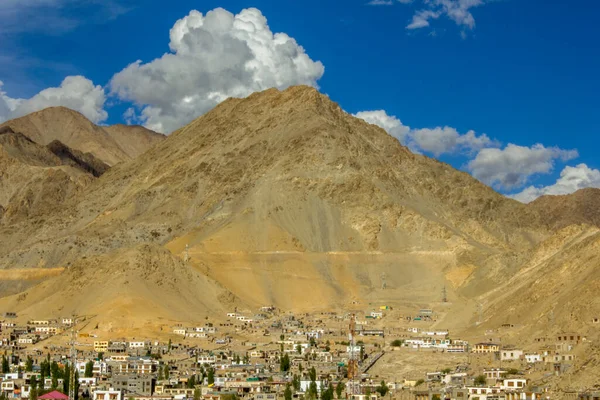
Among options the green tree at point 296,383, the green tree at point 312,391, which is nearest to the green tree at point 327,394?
the green tree at point 312,391

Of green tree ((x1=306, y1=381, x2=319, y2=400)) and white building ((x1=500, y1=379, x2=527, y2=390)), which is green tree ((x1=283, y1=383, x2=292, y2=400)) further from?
white building ((x1=500, y1=379, x2=527, y2=390))

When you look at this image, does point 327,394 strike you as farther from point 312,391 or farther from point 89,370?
point 89,370

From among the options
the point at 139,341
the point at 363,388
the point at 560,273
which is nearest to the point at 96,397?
the point at 363,388

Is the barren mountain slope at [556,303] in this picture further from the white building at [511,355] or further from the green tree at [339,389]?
the green tree at [339,389]

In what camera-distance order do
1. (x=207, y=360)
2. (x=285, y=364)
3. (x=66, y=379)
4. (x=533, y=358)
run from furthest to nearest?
(x=207, y=360) < (x=285, y=364) < (x=533, y=358) < (x=66, y=379)

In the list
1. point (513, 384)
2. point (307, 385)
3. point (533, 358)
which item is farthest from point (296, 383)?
point (533, 358)

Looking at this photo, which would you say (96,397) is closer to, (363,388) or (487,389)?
(363,388)

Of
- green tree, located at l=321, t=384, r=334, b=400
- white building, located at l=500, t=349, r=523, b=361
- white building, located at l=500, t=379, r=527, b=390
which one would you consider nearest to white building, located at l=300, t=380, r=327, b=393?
green tree, located at l=321, t=384, r=334, b=400

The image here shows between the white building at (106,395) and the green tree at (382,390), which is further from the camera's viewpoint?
the white building at (106,395)
